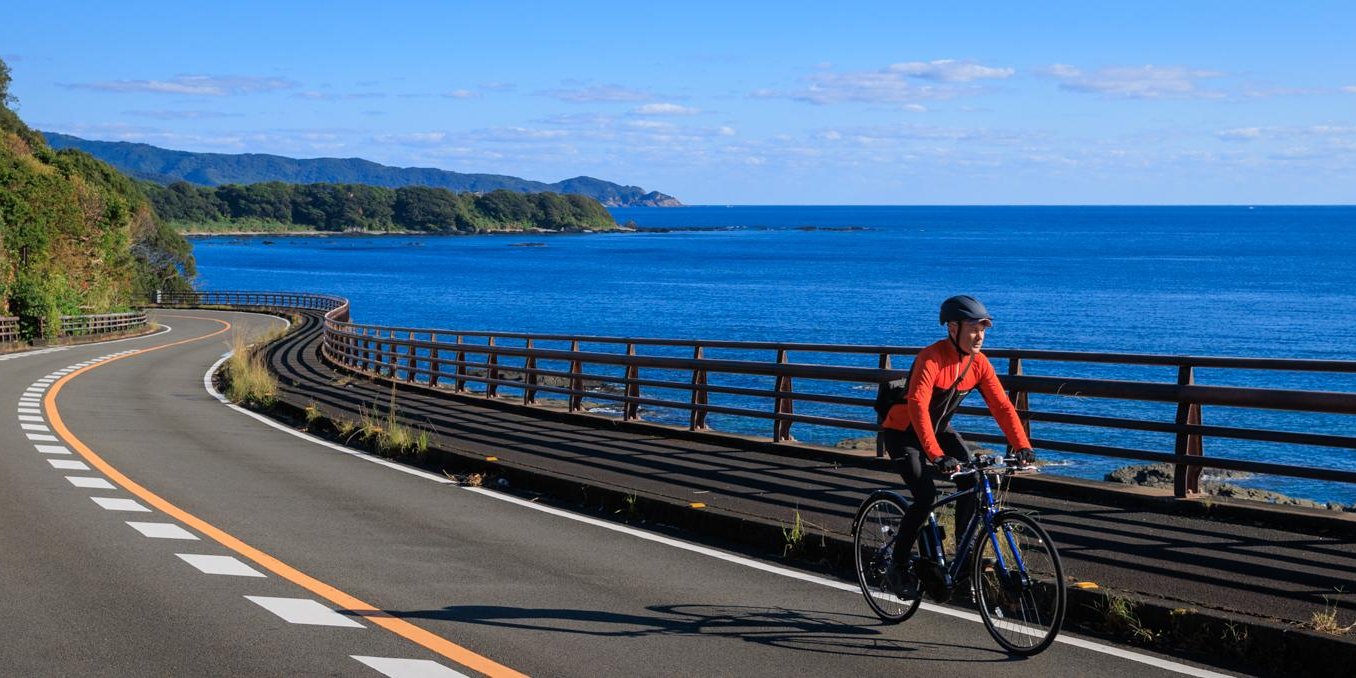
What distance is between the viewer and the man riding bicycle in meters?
6.92

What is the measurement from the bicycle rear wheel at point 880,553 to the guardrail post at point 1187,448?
12.5 ft

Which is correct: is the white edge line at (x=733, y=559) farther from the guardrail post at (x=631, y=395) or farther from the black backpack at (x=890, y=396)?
the guardrail post at (x=631, y=395)

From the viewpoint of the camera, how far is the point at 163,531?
10.6 meters

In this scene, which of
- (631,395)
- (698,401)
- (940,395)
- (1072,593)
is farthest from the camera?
(631,395)

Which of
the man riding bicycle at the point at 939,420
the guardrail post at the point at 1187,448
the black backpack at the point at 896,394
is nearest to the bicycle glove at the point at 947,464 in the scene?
the man riding bicycle at the point at 939,420

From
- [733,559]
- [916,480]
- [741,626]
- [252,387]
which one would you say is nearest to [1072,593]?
[916,480]

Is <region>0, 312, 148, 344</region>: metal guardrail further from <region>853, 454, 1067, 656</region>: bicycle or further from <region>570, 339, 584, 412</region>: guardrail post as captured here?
<region>853, 454, 1067, 656</region>: bicycle

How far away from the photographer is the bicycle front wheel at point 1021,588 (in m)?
6.63

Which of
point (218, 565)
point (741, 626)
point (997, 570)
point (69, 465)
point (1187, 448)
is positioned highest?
point (1187, 448)

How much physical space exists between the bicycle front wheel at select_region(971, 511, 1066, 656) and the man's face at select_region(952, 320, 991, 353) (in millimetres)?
883

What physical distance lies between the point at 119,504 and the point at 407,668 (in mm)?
6617

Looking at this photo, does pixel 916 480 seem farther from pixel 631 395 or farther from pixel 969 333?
pixel 631 395

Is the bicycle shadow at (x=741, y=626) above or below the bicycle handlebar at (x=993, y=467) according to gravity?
below

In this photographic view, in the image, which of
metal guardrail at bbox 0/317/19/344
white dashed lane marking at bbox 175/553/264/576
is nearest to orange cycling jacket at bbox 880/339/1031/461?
white dashed lane marking at bbox 175/553/264/576
